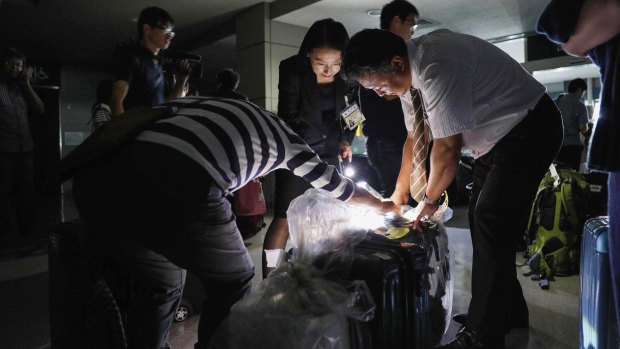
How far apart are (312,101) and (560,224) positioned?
73.0 inches

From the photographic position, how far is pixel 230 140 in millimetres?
1087

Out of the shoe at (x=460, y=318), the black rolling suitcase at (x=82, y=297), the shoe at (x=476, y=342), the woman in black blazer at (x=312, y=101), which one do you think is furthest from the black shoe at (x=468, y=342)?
the black rolling suitcase at (x=82, y=297)

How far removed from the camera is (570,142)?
4.55m

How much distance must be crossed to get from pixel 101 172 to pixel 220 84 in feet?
6.50

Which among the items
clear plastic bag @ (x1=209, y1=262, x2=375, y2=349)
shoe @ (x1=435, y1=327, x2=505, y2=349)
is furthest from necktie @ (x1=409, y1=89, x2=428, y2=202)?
clear plastic bag @ (x1=209, y1=262, x2=375, y2=349)

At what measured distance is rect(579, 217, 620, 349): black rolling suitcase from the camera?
1.07 meters

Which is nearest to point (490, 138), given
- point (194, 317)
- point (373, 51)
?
point (373, 51)

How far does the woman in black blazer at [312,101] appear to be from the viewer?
79.1 inches

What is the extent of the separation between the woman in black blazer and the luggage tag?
0.04 meters

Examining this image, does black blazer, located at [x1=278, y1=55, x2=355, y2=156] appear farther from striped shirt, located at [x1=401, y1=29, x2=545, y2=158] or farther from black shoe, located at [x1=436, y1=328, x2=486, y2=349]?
black shoe, located at [x1=436, y1=328, x2=486, y2=349]

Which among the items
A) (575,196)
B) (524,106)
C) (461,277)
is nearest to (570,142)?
(575,196)

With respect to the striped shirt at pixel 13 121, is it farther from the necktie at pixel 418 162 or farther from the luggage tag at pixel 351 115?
the necktie at pixel 418 162

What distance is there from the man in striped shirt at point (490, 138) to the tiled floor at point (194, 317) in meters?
0.37

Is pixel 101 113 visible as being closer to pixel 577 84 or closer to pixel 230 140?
pixel 230 140
